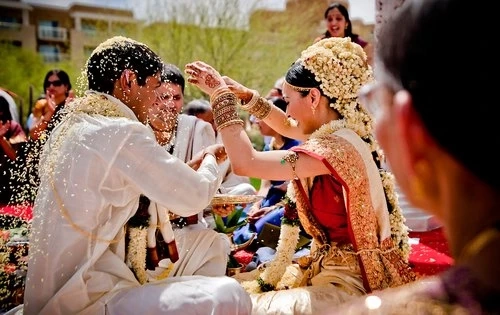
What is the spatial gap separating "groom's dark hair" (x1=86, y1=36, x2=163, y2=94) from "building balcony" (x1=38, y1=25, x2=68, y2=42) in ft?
118

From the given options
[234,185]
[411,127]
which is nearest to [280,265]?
[411,127]

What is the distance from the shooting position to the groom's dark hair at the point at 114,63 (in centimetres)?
270

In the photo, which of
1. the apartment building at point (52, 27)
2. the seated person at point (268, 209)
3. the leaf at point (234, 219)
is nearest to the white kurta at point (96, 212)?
the leaf at point (234, 219)

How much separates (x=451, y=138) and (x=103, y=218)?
76.5 inches

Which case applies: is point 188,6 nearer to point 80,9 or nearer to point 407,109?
point 80,9

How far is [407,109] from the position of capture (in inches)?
35.3

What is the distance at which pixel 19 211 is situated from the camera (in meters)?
5.57

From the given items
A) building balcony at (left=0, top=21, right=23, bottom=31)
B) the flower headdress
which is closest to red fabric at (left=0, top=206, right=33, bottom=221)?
the flower headdress

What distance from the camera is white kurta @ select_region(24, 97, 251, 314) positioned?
2426 millimetres

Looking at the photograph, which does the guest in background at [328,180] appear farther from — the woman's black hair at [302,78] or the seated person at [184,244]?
the seated person at [184,244]

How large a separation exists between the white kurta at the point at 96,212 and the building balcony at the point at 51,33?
3643 cm

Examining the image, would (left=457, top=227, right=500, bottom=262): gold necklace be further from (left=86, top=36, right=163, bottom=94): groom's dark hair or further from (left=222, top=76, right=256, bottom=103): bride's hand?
(left=222, top=76, right=256, bottom=103): bride's hand

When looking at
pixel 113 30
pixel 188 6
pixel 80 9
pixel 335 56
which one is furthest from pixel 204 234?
pixel 80 9

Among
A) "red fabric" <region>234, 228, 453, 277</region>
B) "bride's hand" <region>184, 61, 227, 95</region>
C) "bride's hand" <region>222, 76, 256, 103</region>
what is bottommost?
"red fabric" <region>234, 228, 453, 277</region>
